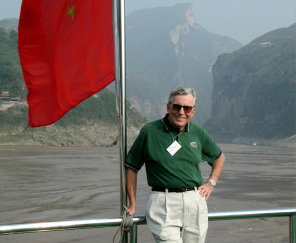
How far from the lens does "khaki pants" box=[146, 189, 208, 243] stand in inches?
90.4

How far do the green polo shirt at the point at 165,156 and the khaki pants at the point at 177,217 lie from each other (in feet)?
0.23

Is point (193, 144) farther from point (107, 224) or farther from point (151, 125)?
point (107, 224)

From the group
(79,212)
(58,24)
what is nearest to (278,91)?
(79,212)

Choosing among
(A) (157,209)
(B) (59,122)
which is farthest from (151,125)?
(B) (59,122)

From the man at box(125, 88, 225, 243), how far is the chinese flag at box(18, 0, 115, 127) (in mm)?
486

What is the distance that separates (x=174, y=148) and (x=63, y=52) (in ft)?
3.20

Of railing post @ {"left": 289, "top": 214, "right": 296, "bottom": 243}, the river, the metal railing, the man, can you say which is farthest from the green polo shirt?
the river

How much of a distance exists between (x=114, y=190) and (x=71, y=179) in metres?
5.60

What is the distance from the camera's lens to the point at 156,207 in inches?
91.9

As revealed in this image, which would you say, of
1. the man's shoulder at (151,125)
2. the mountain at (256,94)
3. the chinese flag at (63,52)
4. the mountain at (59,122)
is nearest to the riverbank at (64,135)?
the mountain at (59,122)

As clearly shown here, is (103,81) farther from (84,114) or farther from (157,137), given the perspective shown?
(84,114)

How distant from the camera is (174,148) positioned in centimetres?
236

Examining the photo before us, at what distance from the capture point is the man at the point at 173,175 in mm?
2330

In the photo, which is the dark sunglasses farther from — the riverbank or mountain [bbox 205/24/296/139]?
mountain [bbox 205/24/296/139]
